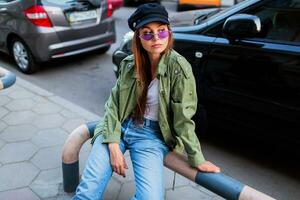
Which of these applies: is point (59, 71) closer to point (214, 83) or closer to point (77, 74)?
point (77, 74)

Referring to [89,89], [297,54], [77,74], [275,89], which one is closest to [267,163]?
[275,89]

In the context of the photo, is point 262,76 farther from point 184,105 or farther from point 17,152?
point 17,152

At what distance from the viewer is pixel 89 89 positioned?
5148 mm

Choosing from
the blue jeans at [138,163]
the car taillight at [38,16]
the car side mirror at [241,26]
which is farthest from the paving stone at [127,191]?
the car taillight at [38,16]

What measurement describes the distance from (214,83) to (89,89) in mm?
2305

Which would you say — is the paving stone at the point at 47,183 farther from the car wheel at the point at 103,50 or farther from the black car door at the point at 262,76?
the car wheel at the point at 103,50

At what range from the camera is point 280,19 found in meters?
3.10

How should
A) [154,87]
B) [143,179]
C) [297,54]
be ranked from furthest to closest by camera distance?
[297,54], [154,87], [143,179]

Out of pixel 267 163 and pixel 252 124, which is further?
pixel 267 163

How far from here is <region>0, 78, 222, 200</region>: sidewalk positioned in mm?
2846

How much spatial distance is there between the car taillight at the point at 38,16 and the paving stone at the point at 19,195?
10.6 feet

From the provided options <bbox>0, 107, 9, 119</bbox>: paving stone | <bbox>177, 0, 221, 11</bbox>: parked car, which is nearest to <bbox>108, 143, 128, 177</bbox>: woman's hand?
<bbox>0, 107, 9, 119</bbox>: paving stone

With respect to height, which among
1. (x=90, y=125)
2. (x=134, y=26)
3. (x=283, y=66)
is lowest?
(x=90, y=125)

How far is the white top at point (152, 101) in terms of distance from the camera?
7.49 feet
